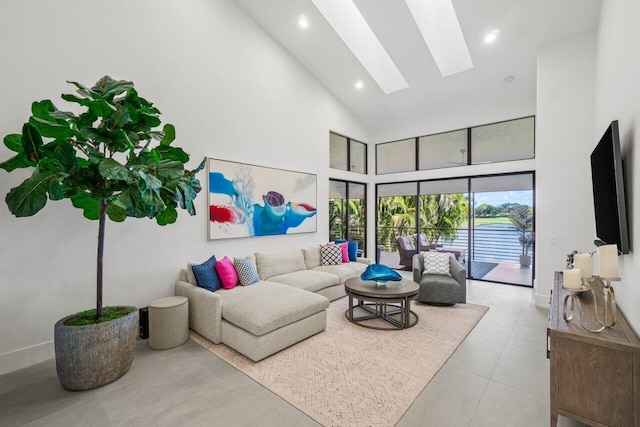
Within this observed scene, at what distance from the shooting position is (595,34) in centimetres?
407

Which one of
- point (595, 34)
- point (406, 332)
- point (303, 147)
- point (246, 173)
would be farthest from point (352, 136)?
point (406, 332)

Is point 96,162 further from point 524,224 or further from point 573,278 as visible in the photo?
point 524,224

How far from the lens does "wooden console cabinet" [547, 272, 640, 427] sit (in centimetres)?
164

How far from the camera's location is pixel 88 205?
273cm

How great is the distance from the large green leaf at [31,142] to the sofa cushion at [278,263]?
9.45ft

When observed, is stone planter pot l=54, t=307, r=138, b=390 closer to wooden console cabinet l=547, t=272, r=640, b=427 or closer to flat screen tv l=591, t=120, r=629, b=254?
wooden console cabinet l=547, t=272, r=640, b=427

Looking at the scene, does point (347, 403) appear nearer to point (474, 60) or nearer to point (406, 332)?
point (406, 332)

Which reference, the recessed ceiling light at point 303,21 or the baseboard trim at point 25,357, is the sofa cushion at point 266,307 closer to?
the baseboard trim at point 25,357

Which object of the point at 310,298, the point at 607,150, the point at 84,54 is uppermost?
the point at 84,54

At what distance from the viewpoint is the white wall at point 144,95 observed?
2732 millimetres

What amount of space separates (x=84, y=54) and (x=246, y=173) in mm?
2316

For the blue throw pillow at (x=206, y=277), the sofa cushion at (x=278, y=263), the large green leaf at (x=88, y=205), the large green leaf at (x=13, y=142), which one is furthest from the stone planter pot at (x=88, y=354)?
the sofa cushion at (x=278, y=263)

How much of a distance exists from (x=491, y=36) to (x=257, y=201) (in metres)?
4.48

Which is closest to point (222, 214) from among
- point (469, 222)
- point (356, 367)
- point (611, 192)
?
point (356, 367)
